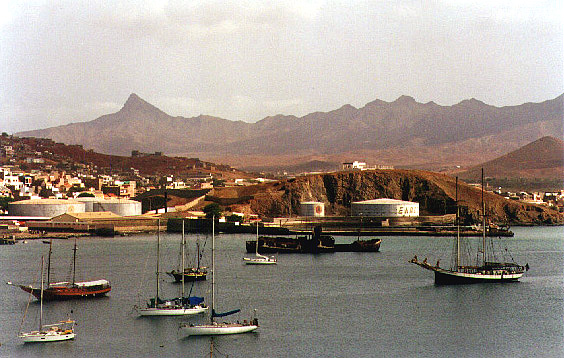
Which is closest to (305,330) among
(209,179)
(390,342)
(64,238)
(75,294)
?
(390,342)

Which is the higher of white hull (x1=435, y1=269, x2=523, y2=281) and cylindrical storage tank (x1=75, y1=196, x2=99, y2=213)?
cylindrical storage tank (x1=75, y1=196, x2=99, y2=213)

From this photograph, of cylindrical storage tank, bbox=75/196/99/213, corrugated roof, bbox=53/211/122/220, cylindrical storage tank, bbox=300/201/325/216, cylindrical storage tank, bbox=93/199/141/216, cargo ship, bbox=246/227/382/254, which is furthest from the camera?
cylindrical storage tank, bbox=300/201/325/216

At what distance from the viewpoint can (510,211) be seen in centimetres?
13875

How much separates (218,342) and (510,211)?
108800 millimetres

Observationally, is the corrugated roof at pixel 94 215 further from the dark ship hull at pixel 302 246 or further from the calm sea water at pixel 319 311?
the calm sea water at pixel 319 311

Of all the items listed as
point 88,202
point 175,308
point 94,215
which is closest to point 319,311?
point 175,308

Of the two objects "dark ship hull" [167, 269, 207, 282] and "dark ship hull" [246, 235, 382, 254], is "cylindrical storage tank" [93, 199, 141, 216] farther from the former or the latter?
"dark ship hull" [167, 269, 207, 282]

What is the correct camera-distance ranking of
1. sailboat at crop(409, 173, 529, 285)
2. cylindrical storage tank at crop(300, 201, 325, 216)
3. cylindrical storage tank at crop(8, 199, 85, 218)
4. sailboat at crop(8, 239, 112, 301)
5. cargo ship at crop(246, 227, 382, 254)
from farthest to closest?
1. cylindrical storage tank at crop(300, 201, 325, 216)
2. cylindrical storage tank at crop(8, 199, 85, 218)
3. cargo ship at crop(246, 227, 382, 254)
4. sailboat at crop(409, 173, 529, 285)
5. sailboat at crop(8, 239, 112, 301)

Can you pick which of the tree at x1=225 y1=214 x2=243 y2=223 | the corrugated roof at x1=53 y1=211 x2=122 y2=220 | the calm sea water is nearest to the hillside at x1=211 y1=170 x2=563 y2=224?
the tree at x1=225 y1=214 x2=243 y2=223

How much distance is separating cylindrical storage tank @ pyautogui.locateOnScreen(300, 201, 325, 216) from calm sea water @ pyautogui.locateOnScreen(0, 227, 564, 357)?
2135 inches

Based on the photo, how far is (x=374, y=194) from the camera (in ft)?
459

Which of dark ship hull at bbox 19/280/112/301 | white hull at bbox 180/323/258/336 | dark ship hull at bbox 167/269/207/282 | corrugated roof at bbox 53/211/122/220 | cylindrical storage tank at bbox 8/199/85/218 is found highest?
cylindrical storage tank at bbox 8/199/85/218

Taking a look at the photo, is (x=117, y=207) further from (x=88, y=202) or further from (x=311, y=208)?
(x=311, y=208)

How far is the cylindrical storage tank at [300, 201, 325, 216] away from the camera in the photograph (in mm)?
124944
